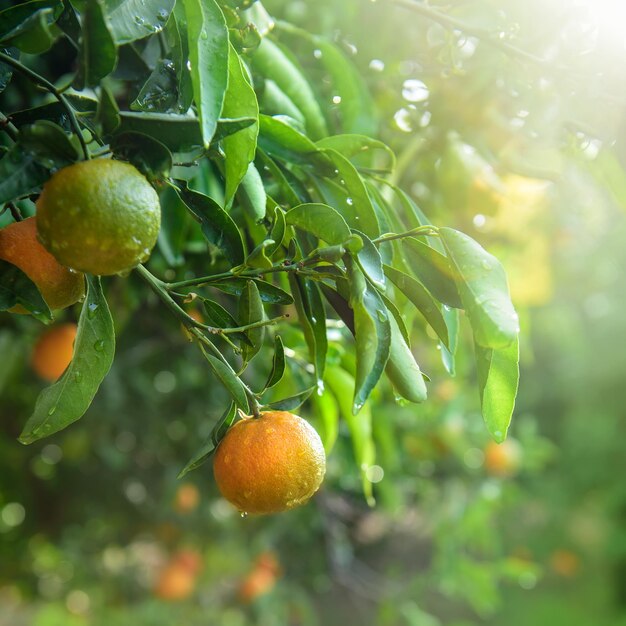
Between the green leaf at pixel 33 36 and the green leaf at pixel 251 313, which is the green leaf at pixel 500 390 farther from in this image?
the green leaf at pixel 33 36

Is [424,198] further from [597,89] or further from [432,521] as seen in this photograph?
[432,521]

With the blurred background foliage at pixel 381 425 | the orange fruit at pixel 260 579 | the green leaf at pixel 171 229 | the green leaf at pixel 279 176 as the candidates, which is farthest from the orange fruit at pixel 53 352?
the orange fruit at pixel 260 579

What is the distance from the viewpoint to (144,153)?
374 mm

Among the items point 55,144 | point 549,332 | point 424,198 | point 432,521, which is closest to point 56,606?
point 432,521

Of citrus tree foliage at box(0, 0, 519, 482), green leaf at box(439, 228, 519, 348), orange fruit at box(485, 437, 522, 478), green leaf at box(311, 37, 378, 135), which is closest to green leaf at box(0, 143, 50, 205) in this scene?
citrus tree foliage at box(0, 0, 519, 482)

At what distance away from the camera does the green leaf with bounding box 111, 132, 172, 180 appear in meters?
0.37

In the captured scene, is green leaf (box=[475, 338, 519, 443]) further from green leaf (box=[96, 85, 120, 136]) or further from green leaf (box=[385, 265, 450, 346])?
green leaf (box=[96, 85, 120, 136])

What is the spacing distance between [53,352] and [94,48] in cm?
84

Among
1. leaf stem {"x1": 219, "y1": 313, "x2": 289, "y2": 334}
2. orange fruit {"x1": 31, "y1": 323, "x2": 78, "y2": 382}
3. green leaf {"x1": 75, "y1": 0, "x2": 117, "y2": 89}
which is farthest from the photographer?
orange fruit {"x1": 31, "y1": 323, "x2": 78, "y2": 382}

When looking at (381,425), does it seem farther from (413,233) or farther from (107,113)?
(107,113)

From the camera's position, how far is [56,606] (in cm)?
254

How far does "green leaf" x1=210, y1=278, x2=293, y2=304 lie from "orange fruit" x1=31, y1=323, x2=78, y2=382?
2.30ft

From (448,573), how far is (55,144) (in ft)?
5.59

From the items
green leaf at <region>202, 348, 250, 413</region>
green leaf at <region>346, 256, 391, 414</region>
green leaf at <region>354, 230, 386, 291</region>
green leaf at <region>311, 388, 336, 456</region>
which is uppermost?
green leaf at <region>354, 230, 386, 291</region>
